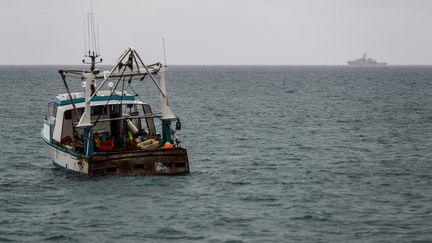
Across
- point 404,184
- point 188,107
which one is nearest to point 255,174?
point 404,184

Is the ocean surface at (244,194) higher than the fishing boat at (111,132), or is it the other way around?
the fishing boat at (111,132)

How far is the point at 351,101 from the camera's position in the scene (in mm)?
96062

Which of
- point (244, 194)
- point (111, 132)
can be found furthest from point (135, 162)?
point (244, 194)

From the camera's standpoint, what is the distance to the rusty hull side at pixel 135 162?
107ft

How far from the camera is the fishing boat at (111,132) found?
1294 inches

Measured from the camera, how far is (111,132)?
36469 mm

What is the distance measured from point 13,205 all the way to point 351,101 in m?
71.7

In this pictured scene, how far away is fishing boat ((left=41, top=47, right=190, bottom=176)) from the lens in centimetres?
3288

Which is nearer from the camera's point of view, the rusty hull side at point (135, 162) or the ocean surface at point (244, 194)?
the ocean surface at point (244, 194)

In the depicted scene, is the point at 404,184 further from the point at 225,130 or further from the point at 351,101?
the point at 351,101

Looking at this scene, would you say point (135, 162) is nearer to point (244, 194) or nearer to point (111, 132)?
point (111, 132)

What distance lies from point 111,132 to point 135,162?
4.07 m

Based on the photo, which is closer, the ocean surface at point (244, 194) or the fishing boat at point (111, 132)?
the ocean surface at point (244, 194)

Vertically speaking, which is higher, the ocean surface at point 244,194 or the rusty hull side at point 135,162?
the rusty hull side at point 135,162
